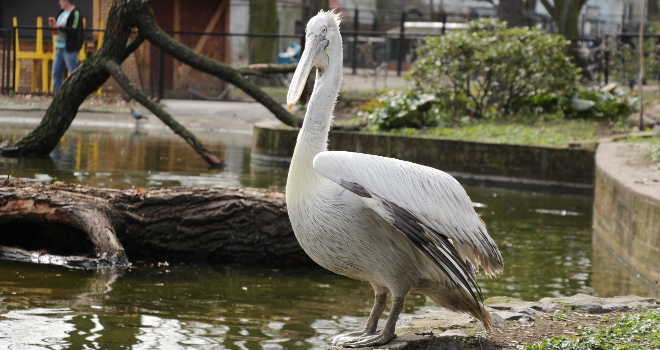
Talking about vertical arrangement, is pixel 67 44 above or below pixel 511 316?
above

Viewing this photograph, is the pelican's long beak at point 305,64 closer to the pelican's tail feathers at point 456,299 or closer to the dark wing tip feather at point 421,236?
the dark wing tip feather at point 421,236

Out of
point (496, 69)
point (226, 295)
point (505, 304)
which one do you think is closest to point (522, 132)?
point (496, 69)

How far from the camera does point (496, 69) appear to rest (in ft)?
42.2

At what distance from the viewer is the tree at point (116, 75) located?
10109 mm

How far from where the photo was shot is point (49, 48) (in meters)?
19.8

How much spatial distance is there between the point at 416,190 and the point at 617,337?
1.22m

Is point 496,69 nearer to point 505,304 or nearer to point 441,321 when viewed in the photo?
point 505,304

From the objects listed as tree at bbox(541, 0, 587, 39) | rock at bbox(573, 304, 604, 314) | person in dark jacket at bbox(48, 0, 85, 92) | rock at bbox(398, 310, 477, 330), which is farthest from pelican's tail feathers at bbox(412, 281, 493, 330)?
tree at bbox(541, 0, 587, 39)

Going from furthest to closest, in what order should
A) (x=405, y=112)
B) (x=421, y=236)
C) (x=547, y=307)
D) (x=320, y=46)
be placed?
(x=405, y=112)
(x=547, y=307)
(x=320, y=46)
(x=421, y=236)

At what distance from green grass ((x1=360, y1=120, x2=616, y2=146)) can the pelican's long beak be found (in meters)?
7.30

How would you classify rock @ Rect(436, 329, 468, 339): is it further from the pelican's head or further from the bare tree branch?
the bare tree branch

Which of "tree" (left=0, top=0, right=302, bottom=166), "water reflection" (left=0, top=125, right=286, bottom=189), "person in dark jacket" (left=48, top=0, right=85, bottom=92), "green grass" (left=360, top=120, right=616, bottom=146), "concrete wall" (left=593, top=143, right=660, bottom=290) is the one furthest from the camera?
"person in dark jacket" (left=48, top=0, right=85, bottom=92)

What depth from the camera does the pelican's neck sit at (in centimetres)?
401

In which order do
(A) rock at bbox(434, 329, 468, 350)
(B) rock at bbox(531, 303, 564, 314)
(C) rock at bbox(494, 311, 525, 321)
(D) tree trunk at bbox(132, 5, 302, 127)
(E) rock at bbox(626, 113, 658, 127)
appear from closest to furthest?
1. (A) rock at bbox(434, 329, 468, 350)
2. (C) rock at bbox(494, 311, 525, 321)
3. (B) rock at bbox(531, 303, 564, 314)
4. (D) tree trunk at bbox(132, 5, 302, 127)
5. (E) rock at bbox(626, 113, 658, 127)
